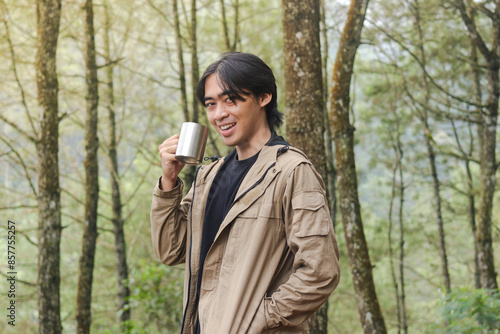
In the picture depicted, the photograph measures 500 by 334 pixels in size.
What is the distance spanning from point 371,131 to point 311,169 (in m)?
16.8

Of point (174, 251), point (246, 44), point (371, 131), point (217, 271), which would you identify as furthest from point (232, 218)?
point (371, 131)

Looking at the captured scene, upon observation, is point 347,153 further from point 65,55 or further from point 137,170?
point 137,170

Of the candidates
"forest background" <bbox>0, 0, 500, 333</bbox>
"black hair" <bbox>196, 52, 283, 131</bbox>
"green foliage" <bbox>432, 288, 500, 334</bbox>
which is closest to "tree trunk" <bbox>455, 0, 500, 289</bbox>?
"forest background" <bbox>0, 0, 500, 333</bbox>

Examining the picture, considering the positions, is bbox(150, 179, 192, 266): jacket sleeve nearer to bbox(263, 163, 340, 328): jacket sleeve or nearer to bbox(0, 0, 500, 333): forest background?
bbox(263, 163, 340, 328): jacket sleeve

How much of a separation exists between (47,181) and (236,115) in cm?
362

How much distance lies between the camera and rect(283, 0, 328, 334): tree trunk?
3.85 meters

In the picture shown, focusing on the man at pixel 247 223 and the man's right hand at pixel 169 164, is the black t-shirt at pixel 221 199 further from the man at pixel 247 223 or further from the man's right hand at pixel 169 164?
the man's right hand at pixel 169 164

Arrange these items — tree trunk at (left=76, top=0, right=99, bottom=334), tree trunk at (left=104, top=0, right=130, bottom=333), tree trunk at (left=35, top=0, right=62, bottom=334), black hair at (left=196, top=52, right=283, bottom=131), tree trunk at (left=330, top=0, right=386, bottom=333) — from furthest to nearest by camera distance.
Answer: tree trunk at (left=104, top=0, right=130, bottom=333)
tree trunk at (left=76, top=0, right=99, bottom=334)
tree trunk at (left=35, top=0, right=62, bottom=334)
tree trunk at (left=330, top=0, right=386, bottom=333)
black hair at (left=196, top=52, right=283, bottom=131)

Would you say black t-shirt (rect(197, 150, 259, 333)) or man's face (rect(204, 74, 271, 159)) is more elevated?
man's face (rect(204, 74, 271, 159))

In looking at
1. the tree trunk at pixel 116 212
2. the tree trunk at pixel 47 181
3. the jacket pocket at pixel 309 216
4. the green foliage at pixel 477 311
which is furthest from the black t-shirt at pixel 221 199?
the tree trunk at pixel 116 212

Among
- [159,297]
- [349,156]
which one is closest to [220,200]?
[349,156]

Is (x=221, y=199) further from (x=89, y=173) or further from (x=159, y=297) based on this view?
(x=89, y=173)

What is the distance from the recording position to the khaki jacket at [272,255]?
1749mm

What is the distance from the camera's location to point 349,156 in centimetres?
489
